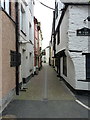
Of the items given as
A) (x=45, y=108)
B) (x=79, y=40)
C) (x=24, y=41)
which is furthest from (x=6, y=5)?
(x=45, y=108)

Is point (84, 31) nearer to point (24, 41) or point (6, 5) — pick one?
point (24, 41)

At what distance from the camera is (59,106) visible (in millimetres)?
7918

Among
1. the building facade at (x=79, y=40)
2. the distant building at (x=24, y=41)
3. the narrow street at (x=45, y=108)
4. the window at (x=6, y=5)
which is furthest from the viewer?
the distant building at (x=24, y=41)

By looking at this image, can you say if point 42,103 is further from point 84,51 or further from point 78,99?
point 84,51

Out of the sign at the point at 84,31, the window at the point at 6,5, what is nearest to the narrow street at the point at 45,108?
the sign at the point at 84,31

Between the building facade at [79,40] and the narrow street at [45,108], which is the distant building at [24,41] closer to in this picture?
the building facade at [79,40]

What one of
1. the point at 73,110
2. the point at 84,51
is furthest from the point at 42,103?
the point at 84,51

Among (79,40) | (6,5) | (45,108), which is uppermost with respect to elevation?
(6,5)

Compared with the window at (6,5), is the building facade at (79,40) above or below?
below

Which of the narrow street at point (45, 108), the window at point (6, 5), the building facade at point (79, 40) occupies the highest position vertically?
the window at point (6, 5)

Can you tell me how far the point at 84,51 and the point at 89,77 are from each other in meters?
1.33

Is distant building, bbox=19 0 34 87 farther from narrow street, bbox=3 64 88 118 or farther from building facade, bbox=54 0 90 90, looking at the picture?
narrow street, bbox=3 64 88 118

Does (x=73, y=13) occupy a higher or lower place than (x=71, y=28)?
higher

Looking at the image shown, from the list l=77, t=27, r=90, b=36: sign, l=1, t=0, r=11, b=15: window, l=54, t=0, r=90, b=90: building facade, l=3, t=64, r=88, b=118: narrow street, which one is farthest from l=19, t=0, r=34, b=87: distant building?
l=3, t=64, r=88, b=118: narrow street
